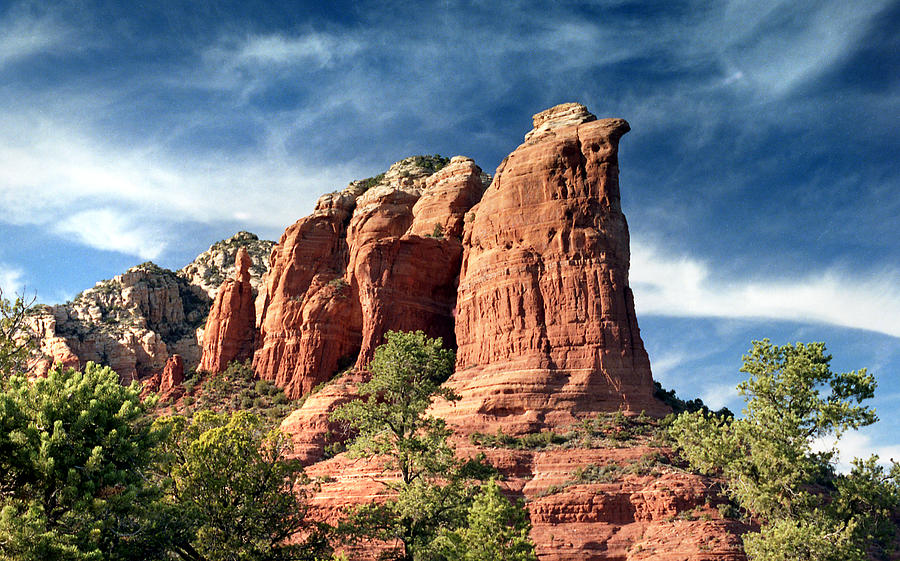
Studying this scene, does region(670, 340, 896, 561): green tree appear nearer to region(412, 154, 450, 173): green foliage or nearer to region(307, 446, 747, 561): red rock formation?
region(307, 446, 747, 561): red rock formation

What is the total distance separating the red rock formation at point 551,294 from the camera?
194ft

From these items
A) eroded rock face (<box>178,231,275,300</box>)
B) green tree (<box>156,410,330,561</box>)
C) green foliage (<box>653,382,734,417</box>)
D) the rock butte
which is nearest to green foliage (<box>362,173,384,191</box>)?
the rock butte

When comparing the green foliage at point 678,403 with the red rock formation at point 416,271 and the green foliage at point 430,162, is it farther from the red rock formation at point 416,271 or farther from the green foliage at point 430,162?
the green foliage at point 430,162

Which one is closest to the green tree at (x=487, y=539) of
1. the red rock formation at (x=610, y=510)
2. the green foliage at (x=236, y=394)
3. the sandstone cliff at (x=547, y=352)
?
the red rock formation at (x=610, y=510)

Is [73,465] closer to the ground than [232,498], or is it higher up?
higher up

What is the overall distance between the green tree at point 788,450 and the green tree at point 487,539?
34.7 ft

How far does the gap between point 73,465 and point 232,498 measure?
8.24 meters

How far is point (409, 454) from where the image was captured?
37.4 meters

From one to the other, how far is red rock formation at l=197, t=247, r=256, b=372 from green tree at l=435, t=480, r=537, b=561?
59.6m

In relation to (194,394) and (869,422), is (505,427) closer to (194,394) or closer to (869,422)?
(869,422)

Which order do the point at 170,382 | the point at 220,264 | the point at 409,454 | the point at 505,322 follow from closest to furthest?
the point at 409,454, the point at 505,322, the point at 170,382, the point at 220,264

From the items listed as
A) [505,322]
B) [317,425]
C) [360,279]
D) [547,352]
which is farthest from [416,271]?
[547,352]

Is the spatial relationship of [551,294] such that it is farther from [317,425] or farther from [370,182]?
[370,182]

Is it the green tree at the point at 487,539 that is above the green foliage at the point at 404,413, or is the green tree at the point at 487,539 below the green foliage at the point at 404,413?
below
